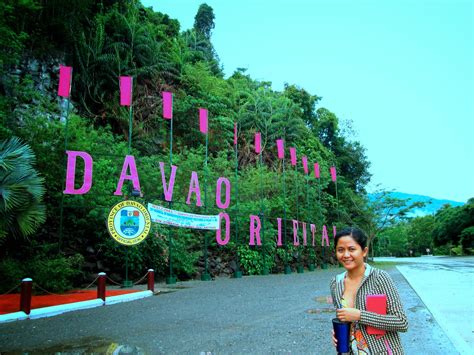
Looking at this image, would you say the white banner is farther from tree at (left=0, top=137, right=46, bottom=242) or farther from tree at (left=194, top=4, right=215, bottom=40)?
tree at (left=194, top=4, right=215, bottom=40)

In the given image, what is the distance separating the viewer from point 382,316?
2.21m

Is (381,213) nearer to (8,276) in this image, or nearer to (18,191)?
(8,276)

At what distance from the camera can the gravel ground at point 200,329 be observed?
5273 millimetres

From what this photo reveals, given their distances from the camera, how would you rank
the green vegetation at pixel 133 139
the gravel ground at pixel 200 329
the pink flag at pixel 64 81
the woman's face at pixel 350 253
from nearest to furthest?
the woman's face at pixel 350 253
the gravel ground at pixel 200 329
the pink flag at pixel 64 81
the green vegetation at pixel 133 139

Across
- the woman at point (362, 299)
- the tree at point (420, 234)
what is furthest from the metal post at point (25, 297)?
the tree at point (420, 234)

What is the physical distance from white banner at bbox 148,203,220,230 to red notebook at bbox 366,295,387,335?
413 inches

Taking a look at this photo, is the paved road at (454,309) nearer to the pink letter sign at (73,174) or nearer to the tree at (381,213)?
the pink letter sign at (73,174)

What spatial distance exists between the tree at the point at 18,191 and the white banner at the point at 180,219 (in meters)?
3.52

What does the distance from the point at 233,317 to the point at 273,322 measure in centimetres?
90

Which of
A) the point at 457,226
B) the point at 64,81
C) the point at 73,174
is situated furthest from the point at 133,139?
the point at 457,226

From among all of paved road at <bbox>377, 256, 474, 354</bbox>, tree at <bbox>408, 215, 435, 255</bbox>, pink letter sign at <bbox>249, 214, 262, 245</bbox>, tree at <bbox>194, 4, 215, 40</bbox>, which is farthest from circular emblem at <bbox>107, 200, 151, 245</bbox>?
tree at <bbox>408, 215, 435, 255</bbox>

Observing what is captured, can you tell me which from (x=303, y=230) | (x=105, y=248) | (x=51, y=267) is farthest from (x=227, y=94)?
(x=51, y=267)

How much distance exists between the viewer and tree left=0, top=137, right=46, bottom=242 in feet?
28.3

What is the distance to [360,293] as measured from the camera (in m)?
2.31
